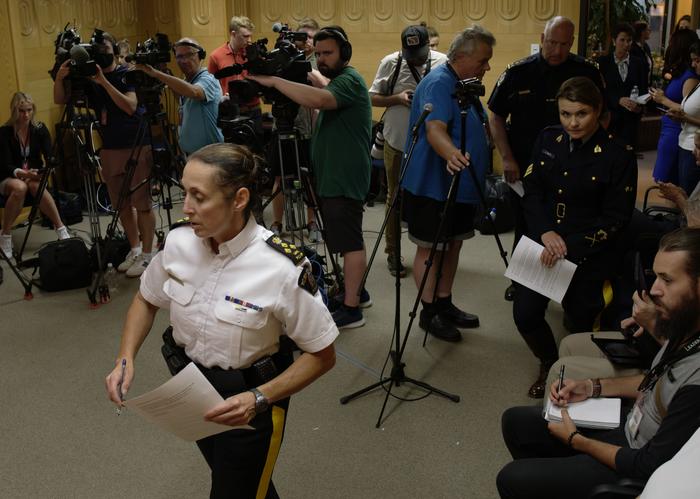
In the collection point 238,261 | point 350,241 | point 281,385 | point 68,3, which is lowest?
point 350,241

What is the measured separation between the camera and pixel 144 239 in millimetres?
4695

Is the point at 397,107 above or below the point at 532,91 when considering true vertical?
below

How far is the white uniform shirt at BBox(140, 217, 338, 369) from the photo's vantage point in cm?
170

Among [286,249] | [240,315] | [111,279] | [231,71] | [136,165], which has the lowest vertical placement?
[111,279]

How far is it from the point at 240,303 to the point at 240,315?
0.09 ft

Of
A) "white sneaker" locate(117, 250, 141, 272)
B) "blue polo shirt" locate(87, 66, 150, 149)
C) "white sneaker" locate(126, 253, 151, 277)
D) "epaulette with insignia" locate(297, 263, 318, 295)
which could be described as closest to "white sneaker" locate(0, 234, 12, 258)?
"white sneaker" locate(117, 250, 141, 272)

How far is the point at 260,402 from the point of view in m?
1.66

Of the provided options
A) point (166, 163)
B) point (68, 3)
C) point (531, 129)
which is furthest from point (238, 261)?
point (68, 3)

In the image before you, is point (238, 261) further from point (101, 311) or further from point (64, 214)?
point (64, 214)

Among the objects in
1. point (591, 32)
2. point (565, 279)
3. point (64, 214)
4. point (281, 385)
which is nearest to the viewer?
point (281, 385)

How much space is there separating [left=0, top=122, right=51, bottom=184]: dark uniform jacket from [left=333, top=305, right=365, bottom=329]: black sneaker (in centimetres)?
255

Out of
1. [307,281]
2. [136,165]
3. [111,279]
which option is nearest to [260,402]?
[307,281]

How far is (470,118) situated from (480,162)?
0.72 feet

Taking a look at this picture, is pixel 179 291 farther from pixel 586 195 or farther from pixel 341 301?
pixel 341 301
